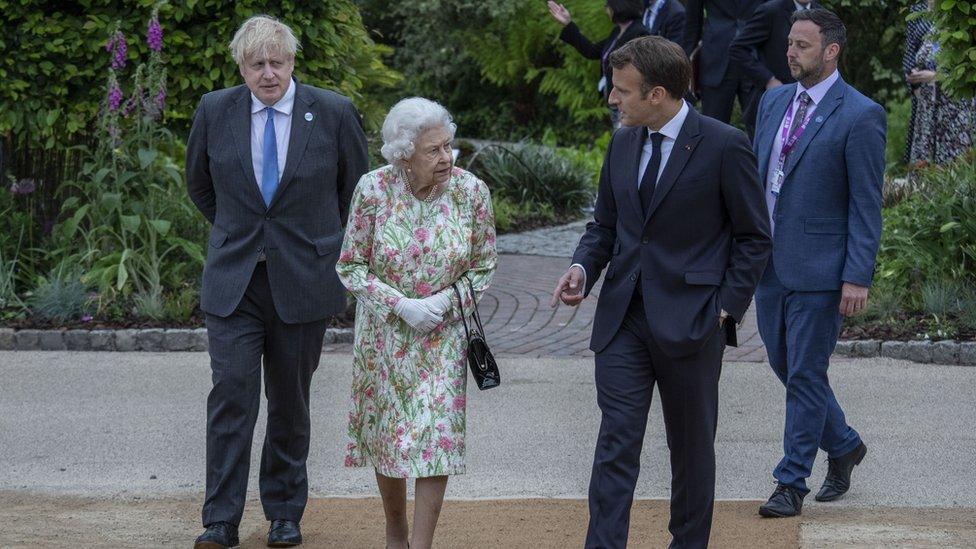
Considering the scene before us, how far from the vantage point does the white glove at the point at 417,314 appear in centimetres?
497

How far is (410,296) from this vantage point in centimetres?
510

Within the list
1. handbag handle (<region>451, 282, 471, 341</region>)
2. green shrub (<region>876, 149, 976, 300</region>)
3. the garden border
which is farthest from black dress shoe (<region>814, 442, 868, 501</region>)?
the garden border

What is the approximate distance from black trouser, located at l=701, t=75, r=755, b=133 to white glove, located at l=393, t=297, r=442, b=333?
6.55 meters

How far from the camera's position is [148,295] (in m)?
9.76

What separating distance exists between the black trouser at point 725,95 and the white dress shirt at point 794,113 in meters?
5.13

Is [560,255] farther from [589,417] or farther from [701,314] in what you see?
[701,314]

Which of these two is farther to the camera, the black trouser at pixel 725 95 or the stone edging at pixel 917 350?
the black trouser at pixel 725 95

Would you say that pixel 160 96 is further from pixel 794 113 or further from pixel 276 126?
pixel 794 113

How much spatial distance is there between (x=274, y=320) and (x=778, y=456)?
8.61ft

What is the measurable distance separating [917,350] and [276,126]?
483 cm

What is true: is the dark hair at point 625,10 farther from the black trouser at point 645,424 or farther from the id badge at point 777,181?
the black trouser at point 645,424

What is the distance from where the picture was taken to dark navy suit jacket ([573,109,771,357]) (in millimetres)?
4789

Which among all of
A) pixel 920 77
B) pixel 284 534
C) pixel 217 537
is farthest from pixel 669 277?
pixel 920 77

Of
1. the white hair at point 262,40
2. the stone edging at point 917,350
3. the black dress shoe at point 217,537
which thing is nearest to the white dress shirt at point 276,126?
the white hair at point 262,40
